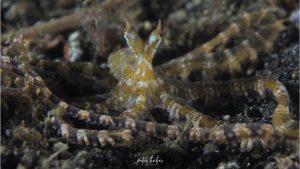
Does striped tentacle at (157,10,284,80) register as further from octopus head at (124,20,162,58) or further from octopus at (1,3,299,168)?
octopus head at (124,20,162,58)

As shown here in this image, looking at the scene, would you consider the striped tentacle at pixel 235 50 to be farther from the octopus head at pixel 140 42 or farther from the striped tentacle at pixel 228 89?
the octopus head at pixel 140 42

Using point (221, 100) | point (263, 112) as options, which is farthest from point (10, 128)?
point (263, 112)

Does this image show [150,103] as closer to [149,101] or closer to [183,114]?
[149,101]

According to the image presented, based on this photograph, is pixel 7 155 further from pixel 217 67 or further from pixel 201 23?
pixel 201 23

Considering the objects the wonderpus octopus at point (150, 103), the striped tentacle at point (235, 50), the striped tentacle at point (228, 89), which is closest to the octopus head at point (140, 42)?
the wonderpus octopus at point (150, 103)

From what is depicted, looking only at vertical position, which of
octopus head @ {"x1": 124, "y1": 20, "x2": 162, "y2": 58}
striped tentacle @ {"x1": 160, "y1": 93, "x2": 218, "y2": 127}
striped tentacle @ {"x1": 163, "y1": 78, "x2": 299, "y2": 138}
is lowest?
striped tentacle @ {"x1": 160, "y1": 93, "x2": 218, "y2": 127}

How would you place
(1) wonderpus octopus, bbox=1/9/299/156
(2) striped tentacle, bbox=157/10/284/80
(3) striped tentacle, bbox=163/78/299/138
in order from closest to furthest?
(1) wonderpus octopus, bbox=1/9/299/156
(3) striped tentacle, bbox=163/78/299/138
(2) striped tentacle, bbox=157/10/284/80

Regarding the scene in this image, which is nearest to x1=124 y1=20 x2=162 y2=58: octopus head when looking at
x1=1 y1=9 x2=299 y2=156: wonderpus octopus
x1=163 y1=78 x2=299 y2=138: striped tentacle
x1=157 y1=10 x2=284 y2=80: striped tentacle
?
x1=1 y1=9 x2=299 y2=156: wonderpus octopus

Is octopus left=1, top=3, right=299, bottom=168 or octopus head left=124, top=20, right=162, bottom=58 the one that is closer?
octopus left=1, top=3, right=299, bottom=168

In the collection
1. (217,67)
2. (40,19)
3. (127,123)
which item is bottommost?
(127,123)
